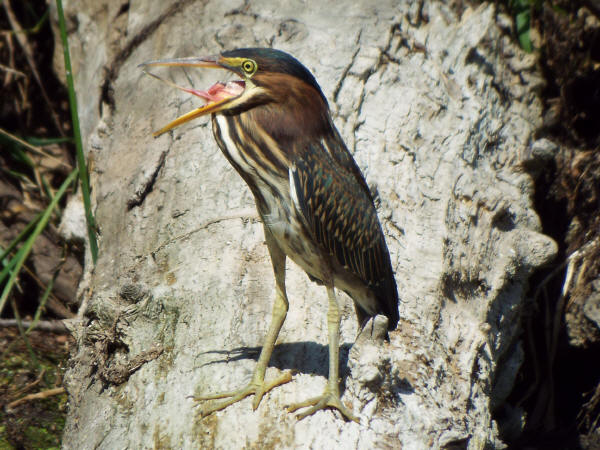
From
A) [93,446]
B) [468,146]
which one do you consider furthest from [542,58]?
[93,446]

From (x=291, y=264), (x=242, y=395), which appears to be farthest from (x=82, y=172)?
(x=242, y=395)

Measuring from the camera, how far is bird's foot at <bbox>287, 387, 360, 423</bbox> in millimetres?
2512

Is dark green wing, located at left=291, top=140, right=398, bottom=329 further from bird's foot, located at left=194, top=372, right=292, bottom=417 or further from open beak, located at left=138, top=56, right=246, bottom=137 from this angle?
bird's foot, located at left=194, top=372, right=292, bottom=417

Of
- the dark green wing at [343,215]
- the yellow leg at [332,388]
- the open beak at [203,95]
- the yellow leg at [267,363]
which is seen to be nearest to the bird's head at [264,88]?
the open beak at [203,95]

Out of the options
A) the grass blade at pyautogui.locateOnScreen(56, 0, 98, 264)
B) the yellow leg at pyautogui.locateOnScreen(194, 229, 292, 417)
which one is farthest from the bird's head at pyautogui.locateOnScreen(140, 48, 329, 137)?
the grass blade at pyautogui.locateOnScreen(56, 0, 98, 264)

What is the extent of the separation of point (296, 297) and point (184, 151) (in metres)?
1.01

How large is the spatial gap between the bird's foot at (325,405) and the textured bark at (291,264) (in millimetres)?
37

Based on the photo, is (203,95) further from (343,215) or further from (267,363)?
(267,363)

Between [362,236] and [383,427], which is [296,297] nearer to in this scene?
[362,236]

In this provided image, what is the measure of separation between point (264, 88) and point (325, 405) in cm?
117

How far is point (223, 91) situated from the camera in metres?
2.61

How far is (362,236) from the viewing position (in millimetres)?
2766

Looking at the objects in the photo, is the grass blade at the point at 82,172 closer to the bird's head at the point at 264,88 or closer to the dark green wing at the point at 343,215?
the bird's head at the point at 264,88

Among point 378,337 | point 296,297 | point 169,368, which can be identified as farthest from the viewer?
point 296,297
